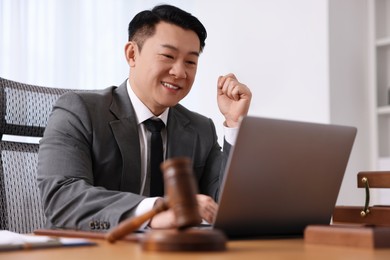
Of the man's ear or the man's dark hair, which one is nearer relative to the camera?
the man's dark hair

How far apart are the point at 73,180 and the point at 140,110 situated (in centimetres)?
48

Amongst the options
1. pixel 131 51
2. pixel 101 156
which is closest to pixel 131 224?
pixel 101 156

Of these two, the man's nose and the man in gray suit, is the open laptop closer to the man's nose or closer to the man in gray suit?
the man in gray suit

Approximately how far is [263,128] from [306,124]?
0.40 feet

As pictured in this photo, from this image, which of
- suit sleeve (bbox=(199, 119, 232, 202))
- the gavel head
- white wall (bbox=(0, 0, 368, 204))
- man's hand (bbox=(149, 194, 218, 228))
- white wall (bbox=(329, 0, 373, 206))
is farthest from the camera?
white wall (bbox=(329, 0, 373, 206))

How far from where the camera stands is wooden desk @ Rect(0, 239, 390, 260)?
35.2 inches

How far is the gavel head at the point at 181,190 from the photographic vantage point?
89 cm

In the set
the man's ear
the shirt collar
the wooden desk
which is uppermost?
the man's ear

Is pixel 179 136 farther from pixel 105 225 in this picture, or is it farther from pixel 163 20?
pixel 105 225

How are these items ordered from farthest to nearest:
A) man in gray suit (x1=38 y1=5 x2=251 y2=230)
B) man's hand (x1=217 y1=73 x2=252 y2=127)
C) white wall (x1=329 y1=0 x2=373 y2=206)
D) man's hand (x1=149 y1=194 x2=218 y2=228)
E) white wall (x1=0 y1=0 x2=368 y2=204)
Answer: white wall (x1=329 y1=0 x2=373 y2=206), white wall (x1=0 y1=0 x2=368 y2=204), man's hand (x1=217 y1=73 x2=252 y2=127), man in gray suit (x1=38 y1=5 x2=251 y2=230), man's hand (x1=149 y1=194 x2=218 y2=228)

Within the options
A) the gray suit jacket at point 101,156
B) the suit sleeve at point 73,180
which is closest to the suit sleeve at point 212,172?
the gray suit jacket at point 101,156

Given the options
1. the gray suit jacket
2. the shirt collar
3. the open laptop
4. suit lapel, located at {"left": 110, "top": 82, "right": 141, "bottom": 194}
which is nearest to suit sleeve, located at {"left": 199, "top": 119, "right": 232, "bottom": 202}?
the gray suit jacket

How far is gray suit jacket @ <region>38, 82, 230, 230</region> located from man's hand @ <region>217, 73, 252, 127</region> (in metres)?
0.11

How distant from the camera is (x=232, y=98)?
204 centimetres
